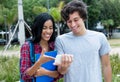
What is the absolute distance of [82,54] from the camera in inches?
83.1

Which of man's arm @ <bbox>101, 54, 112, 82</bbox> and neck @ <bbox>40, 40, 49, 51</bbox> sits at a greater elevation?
neck @ <bbox>40, 40, 49, 51</bbox>

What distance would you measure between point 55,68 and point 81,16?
417 mm

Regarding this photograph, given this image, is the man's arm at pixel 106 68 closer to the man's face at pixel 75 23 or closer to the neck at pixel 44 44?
the man's face at pixel 75 23

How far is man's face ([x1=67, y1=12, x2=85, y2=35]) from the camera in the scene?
2107mm

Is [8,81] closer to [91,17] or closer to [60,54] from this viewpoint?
[60,54]

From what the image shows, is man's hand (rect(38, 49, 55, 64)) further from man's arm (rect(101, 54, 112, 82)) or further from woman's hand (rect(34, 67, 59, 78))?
man's arm (rect(101, 54, 112, 82))

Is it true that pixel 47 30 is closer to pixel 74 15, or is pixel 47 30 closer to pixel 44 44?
pixel 44 44

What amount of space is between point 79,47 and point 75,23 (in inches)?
6.7

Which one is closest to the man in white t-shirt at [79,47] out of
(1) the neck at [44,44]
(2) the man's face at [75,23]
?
(2) the man's face at [75,23]

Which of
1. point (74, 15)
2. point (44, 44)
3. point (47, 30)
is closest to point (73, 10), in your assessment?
point (74, 15)

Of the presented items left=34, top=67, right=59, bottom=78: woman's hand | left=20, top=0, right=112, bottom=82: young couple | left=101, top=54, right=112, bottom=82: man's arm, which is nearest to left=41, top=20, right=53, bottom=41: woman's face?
left=20, top=0, right=112, bottom=82: young couple

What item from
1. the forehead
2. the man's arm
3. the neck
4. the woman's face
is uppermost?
the forehead

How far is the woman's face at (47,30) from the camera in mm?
A: 2180

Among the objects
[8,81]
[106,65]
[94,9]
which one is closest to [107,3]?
[94,9]
